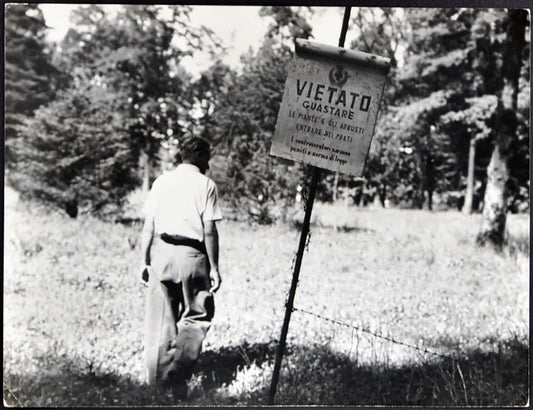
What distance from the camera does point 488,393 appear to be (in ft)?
12.4

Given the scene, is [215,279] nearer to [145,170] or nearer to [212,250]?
[212,250]

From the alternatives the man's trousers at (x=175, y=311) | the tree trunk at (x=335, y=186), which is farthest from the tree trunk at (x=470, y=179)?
the man's trousers at (x=175, y=311)

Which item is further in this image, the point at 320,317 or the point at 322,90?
the point at 320,317

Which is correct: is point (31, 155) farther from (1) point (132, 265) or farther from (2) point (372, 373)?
(2) point (372, 373)

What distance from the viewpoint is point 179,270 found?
349cm

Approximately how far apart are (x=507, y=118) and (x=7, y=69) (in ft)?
11.3

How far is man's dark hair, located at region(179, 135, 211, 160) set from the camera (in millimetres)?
3684

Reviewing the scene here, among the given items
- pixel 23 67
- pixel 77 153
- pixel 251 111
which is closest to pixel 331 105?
pixel 251 111

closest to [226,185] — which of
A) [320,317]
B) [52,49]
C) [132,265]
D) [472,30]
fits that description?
[132,265]

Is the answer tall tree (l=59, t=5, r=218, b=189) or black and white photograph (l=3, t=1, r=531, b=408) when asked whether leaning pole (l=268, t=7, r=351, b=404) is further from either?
tall tree (l=59, t=5, r=218, b=189)

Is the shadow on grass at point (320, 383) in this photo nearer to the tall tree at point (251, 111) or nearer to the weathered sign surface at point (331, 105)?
the tall tree at point (251, 111)

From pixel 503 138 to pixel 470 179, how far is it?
14.9 inches

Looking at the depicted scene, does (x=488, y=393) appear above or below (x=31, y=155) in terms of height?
below

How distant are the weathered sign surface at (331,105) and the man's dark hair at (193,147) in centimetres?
52
